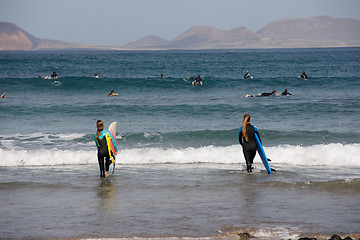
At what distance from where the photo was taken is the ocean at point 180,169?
324 inches

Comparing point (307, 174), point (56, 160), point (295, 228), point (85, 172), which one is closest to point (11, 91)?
point (56, 160)

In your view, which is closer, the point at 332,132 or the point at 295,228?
the point at 295,228

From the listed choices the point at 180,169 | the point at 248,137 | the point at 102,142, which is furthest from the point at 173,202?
the point at 180,169

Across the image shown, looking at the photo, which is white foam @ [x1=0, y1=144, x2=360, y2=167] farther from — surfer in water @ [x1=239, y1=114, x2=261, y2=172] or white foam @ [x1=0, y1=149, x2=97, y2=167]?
surfer in water @ [x1=239, y1=114, x2=261, y2=172]

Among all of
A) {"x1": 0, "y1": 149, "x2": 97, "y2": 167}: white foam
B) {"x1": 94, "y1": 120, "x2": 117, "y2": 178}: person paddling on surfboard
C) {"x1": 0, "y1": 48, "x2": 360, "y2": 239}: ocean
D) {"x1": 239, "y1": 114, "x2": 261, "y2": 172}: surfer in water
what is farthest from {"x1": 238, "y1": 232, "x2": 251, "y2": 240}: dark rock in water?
{"x1": 0, "y1": 149, "x2": 97, "y2": 167}: white foam

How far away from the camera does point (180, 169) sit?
43.3ft

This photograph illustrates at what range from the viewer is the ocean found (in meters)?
8.24

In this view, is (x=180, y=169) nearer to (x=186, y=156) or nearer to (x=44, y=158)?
(x=186, y=156)

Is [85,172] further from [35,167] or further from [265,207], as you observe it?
[265,207]

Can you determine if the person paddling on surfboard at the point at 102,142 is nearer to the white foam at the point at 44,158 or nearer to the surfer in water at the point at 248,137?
the white foam at the point at 44,158

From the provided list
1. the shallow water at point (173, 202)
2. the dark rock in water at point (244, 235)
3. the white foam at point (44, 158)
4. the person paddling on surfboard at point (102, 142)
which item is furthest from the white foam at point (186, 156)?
the dark rock in water at point (244, 235)

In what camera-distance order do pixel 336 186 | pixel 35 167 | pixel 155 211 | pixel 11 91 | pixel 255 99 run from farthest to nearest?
1. pixel 11 91
2. pixel 255 99
3. pixel 35 167
4. pixel 336 186
5. pixel 155 211

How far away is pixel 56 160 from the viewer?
1466cm

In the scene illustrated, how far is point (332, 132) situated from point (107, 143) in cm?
977
